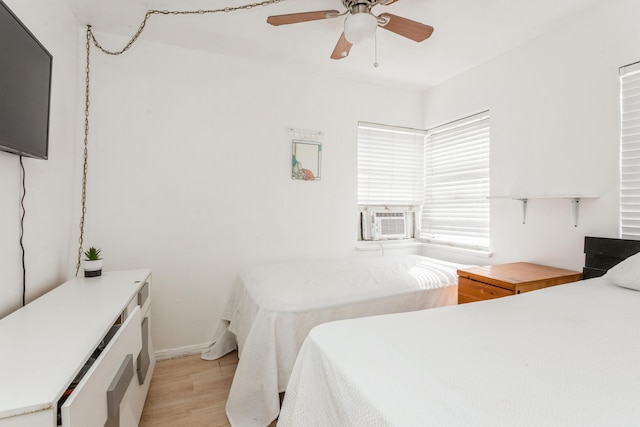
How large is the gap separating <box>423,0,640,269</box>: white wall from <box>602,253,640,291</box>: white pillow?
35cm

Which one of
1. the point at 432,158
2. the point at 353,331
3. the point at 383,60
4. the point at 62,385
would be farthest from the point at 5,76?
the point at 432,158

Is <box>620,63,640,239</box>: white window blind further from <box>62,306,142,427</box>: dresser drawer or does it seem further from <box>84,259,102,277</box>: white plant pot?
<box>84,259,102,277</box>: white plant pot

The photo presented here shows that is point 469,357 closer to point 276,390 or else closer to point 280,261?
point 276,390

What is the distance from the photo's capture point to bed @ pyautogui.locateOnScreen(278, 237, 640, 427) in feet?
2.36

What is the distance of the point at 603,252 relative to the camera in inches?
76.3

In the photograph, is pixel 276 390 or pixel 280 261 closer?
pixel 276 390

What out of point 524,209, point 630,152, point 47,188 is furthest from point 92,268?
point 630,152

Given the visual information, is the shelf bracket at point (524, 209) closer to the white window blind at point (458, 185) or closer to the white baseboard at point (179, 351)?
the white window blind at point (458, 185)

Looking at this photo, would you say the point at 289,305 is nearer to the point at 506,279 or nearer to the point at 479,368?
the point at 479,368

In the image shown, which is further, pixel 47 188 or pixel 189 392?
pixel 189 392

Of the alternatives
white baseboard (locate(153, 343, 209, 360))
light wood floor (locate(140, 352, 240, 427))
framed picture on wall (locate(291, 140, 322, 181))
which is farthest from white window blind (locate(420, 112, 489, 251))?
white baseboard (locate(153, 343, 209, 360))

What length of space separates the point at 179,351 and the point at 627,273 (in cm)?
311

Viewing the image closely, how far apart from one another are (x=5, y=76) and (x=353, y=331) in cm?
168

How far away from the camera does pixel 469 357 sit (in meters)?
0.97
